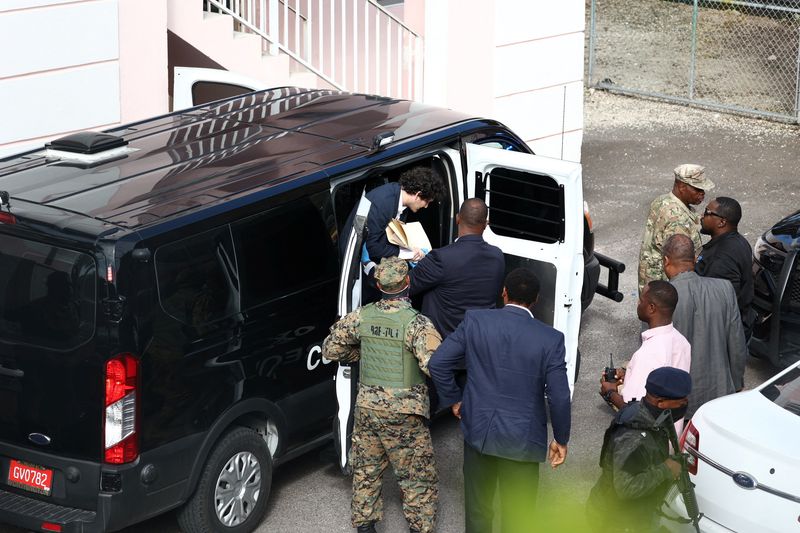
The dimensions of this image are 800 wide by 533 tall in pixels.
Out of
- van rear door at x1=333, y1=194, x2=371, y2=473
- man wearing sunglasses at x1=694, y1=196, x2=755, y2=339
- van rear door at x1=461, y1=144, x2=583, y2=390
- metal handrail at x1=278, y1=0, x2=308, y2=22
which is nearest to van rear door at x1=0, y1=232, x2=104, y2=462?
van rear door at x1=333, y1=194, x2=371, y2=473

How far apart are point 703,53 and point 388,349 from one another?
14793 mm

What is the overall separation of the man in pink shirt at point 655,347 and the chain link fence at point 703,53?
10.3 m

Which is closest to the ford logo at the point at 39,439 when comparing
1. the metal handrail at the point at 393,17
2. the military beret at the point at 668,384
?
the military beret at the point at 668,384

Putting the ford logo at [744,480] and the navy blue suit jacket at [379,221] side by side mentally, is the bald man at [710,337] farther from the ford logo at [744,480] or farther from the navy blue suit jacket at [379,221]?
the navy blue suit jacket at [379,221]

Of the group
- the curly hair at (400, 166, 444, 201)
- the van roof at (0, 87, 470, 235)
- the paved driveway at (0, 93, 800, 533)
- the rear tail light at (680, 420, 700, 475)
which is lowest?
the paved driveway at (0, 93, 800, 533)

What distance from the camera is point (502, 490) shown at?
619 cm

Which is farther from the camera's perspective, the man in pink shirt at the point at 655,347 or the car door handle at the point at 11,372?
the man in pink shirt at the point at 655,347

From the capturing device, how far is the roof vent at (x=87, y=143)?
7.09m

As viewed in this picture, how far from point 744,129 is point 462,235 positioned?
9837mm

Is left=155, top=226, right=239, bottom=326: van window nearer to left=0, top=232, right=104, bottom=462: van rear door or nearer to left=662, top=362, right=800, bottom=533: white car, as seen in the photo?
left=0, top=232, right=104, bottom=462: van rear door

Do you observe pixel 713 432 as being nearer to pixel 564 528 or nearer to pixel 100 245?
pixel 564 528

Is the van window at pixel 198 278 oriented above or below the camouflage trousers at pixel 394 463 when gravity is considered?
above

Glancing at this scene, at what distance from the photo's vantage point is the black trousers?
6.10 metres

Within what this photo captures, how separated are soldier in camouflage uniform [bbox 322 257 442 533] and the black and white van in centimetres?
46
